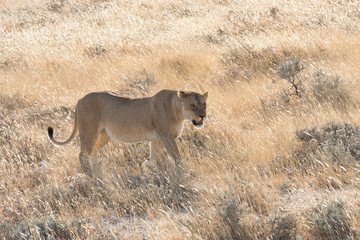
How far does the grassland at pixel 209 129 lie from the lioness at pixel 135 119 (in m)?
0.36

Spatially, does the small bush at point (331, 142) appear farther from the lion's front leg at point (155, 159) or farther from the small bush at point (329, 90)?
the lion's front leg at point (155, 159)

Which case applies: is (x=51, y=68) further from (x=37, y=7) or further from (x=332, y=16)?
(x=37, y=7)

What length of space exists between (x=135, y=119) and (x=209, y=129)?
1.32 metres

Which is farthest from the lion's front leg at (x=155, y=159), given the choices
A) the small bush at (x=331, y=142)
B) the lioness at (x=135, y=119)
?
the small bush at (x=331, y=142)

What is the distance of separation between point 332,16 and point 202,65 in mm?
4491

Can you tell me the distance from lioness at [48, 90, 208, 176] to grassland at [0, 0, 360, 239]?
1.17 feet

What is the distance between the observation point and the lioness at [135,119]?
6352 millimetres

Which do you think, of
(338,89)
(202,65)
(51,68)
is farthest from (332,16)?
(51,68)

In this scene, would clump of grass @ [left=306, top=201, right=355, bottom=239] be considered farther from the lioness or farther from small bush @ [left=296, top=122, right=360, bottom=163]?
the lioness

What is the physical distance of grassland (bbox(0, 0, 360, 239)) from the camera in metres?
4.80

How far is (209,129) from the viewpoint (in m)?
7.44

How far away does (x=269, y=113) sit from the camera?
316 inches

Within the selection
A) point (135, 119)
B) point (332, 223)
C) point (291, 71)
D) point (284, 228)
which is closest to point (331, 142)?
point (332, 223)

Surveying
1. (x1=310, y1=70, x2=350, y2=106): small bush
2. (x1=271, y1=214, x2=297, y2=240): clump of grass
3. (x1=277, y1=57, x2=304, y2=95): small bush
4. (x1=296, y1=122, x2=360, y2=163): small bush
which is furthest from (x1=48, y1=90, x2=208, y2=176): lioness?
(x1=277, y1=57, x2=304, y2=95): small bush
